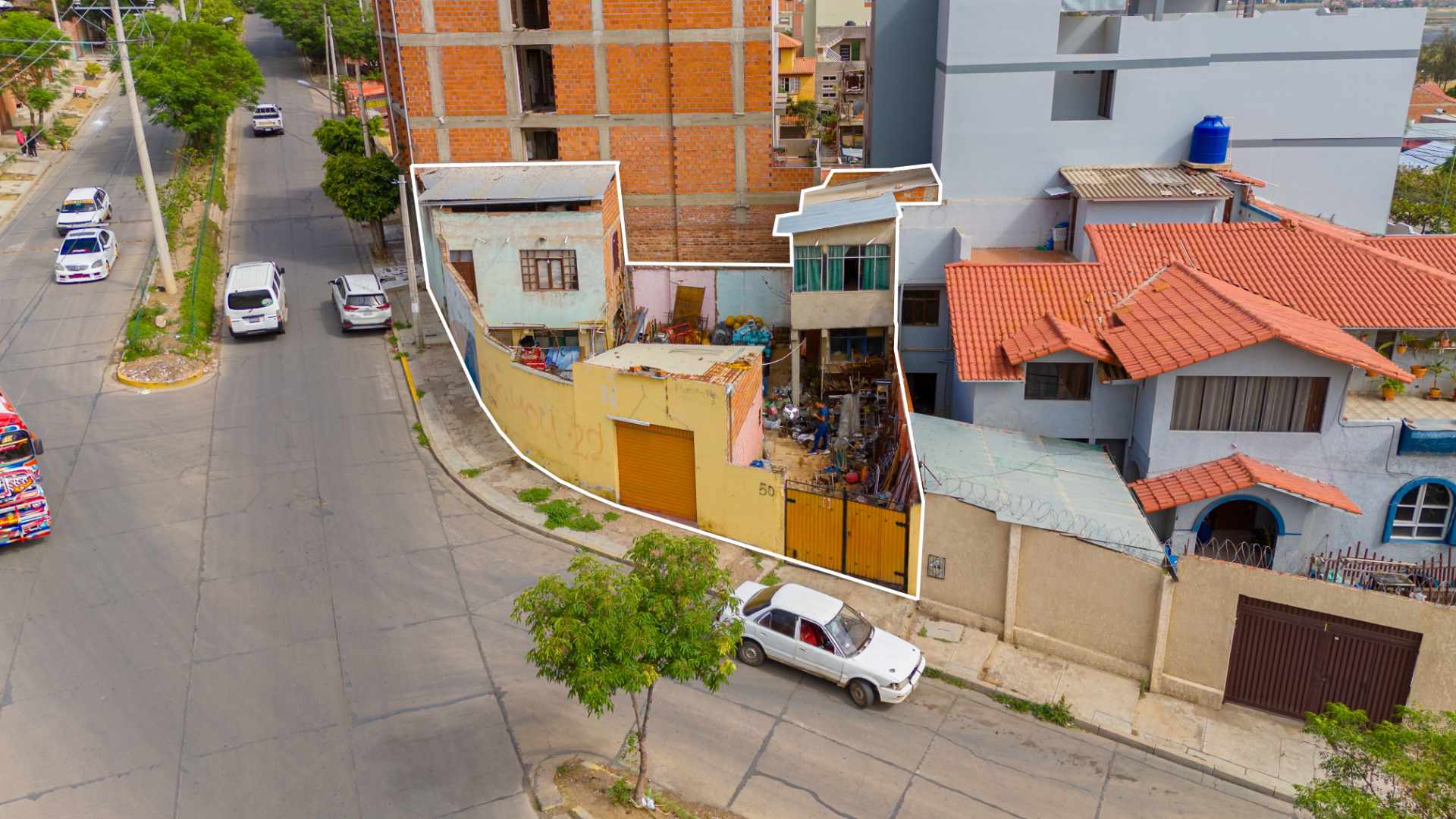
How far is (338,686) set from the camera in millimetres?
16391

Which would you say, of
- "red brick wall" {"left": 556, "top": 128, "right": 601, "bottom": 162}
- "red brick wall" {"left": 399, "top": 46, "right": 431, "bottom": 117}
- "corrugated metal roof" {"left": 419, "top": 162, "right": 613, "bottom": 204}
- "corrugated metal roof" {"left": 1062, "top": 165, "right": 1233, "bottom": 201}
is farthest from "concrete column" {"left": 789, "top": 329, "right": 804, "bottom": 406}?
"red brick wall" {"left": 399, "top": 46, "right": 431, "bottom": 117}

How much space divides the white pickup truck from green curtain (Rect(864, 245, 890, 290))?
172 ft

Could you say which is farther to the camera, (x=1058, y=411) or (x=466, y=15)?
(x=466, y=15)

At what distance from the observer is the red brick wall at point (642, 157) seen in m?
34.4

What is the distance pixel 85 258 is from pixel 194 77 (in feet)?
65.0

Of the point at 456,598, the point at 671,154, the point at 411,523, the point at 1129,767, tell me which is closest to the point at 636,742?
the point at 456,598

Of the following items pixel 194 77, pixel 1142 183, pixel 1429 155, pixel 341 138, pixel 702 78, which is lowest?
pixel 1429 155

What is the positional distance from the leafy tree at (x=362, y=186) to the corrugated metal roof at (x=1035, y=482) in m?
26.4

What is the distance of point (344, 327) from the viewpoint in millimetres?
33562

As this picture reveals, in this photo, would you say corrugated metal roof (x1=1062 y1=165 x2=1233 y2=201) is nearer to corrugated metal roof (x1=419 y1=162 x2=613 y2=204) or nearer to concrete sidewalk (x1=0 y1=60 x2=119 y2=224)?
corrugated metal roof (x1=419 y1=162 x2=613 y2=204)

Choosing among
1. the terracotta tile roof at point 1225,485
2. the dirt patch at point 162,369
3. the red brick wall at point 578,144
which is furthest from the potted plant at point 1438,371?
the dirt patch at point 162,369

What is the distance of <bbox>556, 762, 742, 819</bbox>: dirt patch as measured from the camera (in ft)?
44.6

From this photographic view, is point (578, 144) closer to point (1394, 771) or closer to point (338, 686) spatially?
point (338, 686)

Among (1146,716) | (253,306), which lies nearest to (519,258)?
(253,306)
